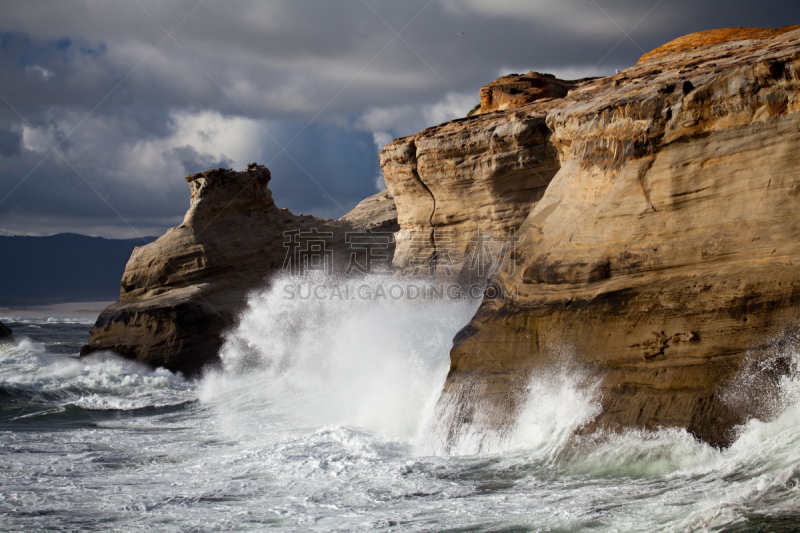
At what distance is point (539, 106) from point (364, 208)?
9991mm

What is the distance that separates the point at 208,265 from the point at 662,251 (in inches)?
492

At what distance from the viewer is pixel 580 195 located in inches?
291

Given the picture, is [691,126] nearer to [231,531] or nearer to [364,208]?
A: [231,531]

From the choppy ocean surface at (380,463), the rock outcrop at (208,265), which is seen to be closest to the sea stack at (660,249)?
the choppy ocean surface at (380,463)

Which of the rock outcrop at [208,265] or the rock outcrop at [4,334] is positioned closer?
the rock outcrop at [208,265]

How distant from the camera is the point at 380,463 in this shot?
6684mm

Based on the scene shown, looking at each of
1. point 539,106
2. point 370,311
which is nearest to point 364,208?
point 370,311

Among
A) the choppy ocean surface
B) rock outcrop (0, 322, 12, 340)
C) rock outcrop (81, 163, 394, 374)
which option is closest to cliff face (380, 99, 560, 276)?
the choppy ocean surface

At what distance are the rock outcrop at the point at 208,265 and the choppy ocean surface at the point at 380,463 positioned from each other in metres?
3.43

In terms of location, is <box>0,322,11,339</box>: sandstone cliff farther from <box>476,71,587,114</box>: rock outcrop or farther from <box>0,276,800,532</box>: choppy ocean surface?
<box>476,71,587,114</box>: rock outcrop

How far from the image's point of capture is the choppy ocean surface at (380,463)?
4605 mm

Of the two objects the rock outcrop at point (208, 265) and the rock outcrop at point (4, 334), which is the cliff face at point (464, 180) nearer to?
the rock outcrop at point (208, 265)

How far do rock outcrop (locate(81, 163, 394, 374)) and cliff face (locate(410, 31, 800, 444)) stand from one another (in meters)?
9.35

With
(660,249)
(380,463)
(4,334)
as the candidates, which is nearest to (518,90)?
(660,249)
